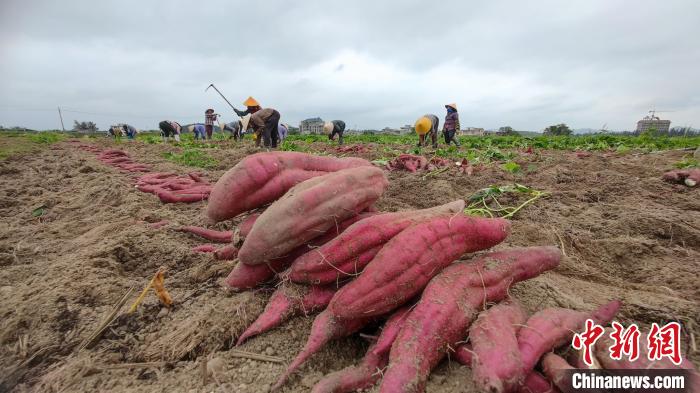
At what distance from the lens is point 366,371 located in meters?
1.38

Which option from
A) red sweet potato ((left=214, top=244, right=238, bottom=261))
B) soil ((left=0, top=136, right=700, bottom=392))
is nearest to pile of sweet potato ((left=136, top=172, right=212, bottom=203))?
soil ((left=0, top=136, right=700, bottom=392))

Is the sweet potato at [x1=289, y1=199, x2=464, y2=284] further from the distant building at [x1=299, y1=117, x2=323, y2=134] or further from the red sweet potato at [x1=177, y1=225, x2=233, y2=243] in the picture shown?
the distant building at [x1=299, y1=117, x2=323, y2=134]

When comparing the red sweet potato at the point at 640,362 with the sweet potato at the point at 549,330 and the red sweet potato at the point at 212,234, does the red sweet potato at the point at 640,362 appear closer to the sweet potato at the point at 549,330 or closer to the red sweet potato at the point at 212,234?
the sweet potato at the point at 549,330

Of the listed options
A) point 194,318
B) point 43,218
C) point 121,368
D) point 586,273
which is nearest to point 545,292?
point 586,273

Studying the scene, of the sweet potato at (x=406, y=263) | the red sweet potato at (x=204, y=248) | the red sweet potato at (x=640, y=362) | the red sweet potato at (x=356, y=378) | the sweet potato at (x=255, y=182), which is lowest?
the red sweet potato at (x=356, y=378)

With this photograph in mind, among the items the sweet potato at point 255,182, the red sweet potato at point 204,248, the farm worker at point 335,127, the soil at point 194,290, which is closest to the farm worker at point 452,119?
the farm worker at point 335,127

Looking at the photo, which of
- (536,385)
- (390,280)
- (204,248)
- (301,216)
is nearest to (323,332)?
(390,280)

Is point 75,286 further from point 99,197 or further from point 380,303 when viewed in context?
point 99,197

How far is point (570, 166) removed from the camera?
6477 mm

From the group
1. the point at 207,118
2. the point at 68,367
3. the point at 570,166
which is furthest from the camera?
the point at 207,118

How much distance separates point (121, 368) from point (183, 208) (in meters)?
2.96

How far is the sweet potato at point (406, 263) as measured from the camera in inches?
59.9

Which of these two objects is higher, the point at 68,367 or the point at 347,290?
the point at 347,290

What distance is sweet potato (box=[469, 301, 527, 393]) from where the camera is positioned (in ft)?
3.67
